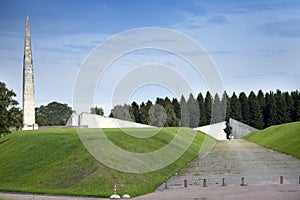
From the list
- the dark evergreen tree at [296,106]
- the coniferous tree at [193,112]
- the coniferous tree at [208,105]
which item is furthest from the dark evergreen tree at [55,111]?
the dark evergreen tree at [296,106]

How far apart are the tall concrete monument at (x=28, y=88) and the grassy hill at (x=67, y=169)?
15595mm

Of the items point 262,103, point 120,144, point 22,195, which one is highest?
point 262,103

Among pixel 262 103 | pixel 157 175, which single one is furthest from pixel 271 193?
pixel 262 103

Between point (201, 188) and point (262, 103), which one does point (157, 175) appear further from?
point (262, 103)

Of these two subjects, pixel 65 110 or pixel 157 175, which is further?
pixel 65 110

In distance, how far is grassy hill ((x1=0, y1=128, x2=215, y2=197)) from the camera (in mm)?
32312

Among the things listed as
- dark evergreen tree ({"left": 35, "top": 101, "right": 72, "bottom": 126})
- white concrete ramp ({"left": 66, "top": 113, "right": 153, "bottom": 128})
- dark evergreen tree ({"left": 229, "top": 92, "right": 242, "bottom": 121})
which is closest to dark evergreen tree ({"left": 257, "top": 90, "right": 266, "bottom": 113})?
dark evergreen tree ({"left": 229, "top": 92, "right": 242, "bottom": 121})

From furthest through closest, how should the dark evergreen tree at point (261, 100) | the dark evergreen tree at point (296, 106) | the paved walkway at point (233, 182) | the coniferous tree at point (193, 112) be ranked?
the dark evergreen tree at point (261, 100)
the dark evergreen tree at point (296, 106)
the coniferous tree at point (193, 112)
the paved walkway at point (233, 182)

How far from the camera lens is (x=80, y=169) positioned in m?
36.3

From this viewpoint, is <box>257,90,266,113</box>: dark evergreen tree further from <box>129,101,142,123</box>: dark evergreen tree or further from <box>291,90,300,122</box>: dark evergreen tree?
<box>129,101,142,123</box>: dark evergreen tree

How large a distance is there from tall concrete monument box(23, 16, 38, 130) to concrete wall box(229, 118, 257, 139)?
73.0m

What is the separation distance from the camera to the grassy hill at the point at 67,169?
32312mm

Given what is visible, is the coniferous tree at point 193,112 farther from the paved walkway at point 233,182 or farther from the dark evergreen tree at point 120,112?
the paved walkway at point 233,182

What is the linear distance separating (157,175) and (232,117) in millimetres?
109322
